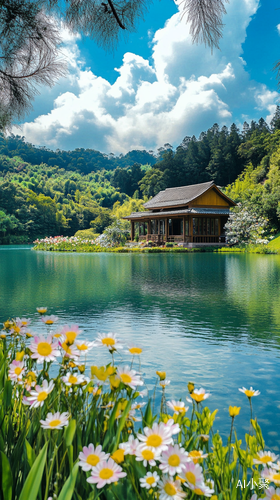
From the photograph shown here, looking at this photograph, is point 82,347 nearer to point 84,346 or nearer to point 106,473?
point 84,346

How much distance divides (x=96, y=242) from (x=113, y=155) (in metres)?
67.8

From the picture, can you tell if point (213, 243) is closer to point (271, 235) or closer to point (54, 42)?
point (271, 235)

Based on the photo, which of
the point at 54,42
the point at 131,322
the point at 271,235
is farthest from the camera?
the point at 271,235

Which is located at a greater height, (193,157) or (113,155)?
(113,155)

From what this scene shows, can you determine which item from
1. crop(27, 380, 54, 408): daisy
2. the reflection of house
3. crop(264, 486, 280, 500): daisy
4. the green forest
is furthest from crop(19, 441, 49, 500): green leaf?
the reflection of house

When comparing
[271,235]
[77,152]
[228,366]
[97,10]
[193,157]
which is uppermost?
[77,152]

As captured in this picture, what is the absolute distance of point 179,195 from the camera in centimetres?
3080

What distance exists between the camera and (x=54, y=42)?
12.0ft

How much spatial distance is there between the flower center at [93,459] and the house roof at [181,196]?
88.7ft

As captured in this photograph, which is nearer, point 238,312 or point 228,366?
point 228,366

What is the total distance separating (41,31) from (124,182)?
6031 cm

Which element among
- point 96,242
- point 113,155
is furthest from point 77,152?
point 96,242

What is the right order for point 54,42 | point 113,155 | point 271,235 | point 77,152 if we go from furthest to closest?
point 113,155 < point 77,152 < point 271,235 < point 54,42

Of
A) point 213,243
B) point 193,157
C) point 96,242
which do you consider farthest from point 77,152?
point 213,243
